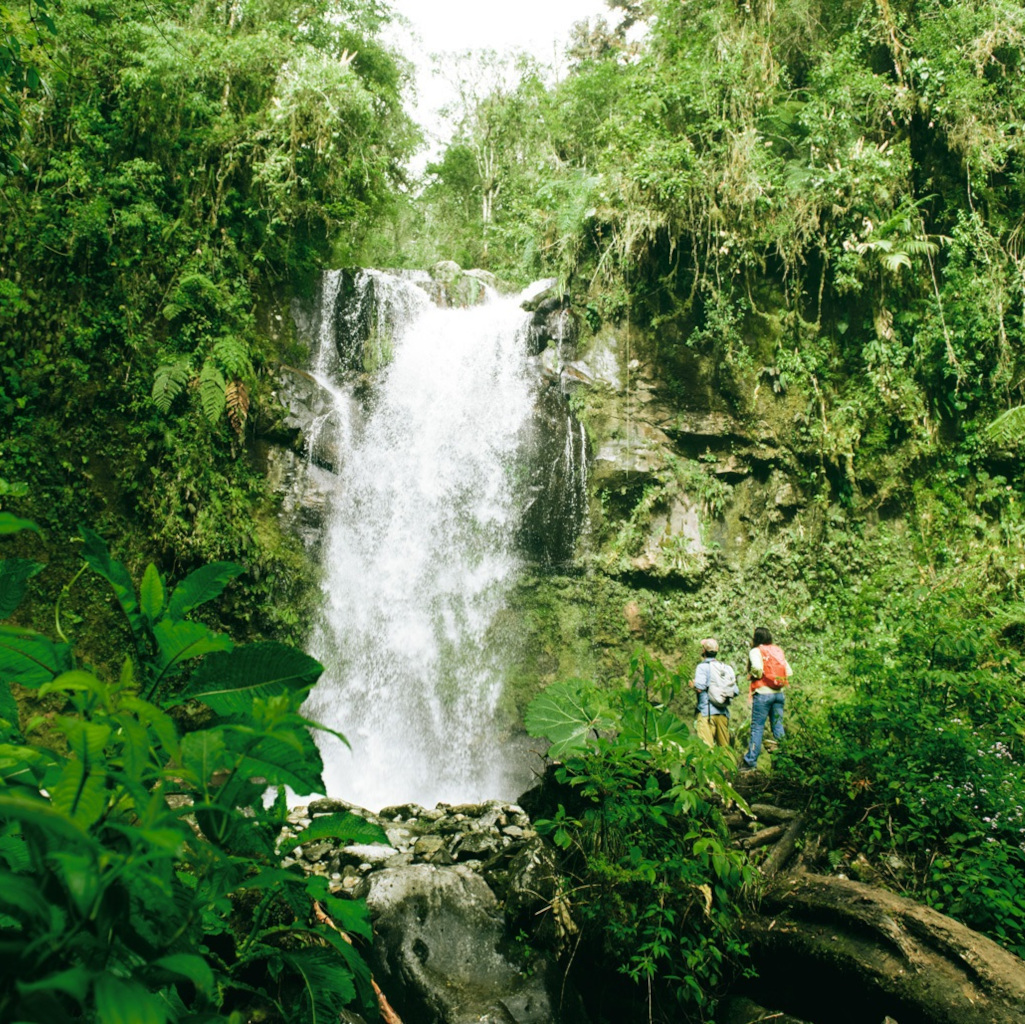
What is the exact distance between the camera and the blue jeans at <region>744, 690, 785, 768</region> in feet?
19.8

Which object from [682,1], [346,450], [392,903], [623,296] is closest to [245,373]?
[346,450]

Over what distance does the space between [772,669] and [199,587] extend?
6018mm

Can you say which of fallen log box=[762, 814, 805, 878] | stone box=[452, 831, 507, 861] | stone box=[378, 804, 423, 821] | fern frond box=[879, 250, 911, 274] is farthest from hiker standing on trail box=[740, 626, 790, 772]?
fern frond box=[879, 250, 911, 274]

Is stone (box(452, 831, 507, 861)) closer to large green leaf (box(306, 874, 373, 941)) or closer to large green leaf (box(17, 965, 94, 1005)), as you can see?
large green leaf (box(306, 874, 373, 941))

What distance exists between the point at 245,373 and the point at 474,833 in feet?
21.2

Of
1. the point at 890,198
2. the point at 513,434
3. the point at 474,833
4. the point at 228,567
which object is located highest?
the point at 890,198

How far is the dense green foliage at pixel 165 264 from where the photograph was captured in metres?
7.30

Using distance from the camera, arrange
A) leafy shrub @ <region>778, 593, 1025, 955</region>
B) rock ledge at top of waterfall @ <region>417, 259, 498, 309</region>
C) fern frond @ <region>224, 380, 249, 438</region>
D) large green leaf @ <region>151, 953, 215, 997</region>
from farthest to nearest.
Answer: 1. rock ledge at top of waterfall @ <region>417, 259, 498, 309</region>
2. fern frond @ <region>224, 380, 249, 438</region>
3. leafy shrub @ <region>778, 593, 1025, 955</region>
4. large green leaf @ <region>151, 953, 215, 997</region>

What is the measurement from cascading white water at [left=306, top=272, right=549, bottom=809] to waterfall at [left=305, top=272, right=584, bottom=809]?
0.06 ft

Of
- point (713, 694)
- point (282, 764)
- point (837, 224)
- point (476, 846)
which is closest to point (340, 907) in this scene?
point (282, 764)

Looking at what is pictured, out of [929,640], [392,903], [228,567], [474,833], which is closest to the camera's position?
[228,567]

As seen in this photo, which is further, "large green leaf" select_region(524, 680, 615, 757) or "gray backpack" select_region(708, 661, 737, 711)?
"gray backpack" select_region(708, 661, 737, 711)

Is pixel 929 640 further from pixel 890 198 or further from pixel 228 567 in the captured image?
pixel 890 198

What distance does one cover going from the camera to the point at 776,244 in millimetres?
10016
